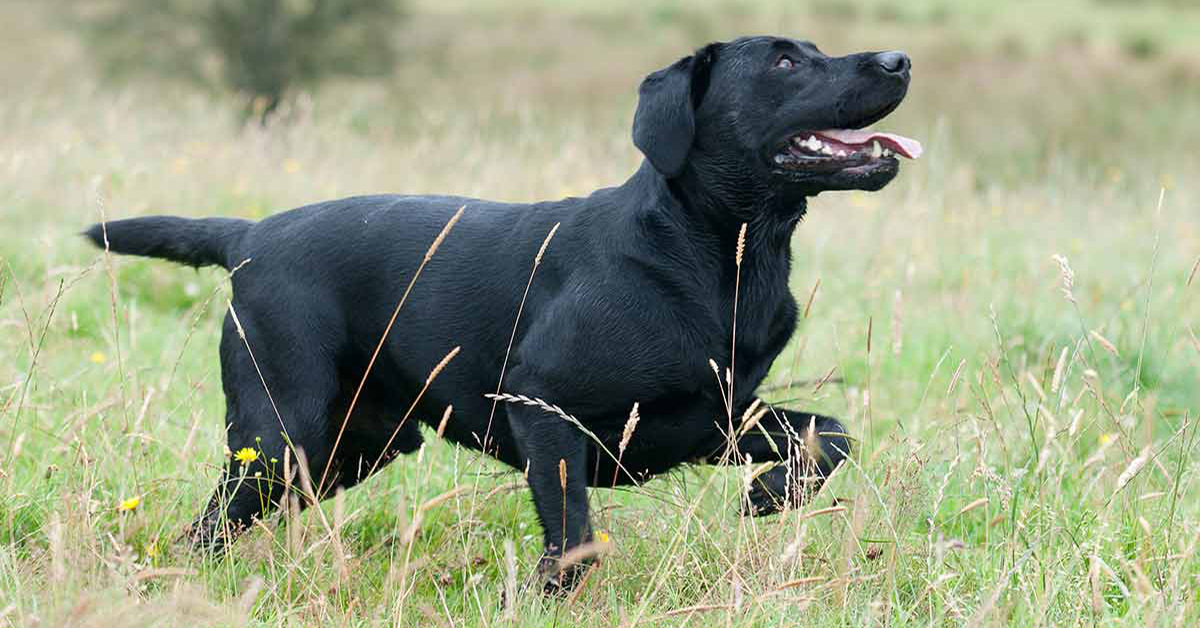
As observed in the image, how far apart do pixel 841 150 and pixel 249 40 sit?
1540 cm

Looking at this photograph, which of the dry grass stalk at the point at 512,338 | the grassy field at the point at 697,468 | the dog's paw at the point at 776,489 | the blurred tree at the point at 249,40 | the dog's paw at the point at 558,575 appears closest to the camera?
the grassy field at the point at 697,468

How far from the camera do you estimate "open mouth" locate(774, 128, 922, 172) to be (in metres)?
3.32

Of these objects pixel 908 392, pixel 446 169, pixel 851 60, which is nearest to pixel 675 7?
pixel 446 169

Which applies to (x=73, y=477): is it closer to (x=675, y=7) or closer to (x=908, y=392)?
(x=908, y=392)

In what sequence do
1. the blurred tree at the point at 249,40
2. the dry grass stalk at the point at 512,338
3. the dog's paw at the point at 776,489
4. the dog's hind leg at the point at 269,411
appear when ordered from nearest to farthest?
the dog's paw at the point at 776,489
the dry grass stalk at the point at 512,338
the dog's hind leg at the point at 269,411
the blurred tree at the point at 249,40

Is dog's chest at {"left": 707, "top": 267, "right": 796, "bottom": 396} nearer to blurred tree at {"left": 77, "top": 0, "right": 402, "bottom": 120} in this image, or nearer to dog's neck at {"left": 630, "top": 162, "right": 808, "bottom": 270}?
dog's neck at {"left": 630, "top": 162, "right": 808, "bottom": 270}

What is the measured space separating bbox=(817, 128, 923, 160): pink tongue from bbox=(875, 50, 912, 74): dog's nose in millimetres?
168

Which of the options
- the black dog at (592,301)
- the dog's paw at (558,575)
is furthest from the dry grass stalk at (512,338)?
the dog's paw at (558,575)

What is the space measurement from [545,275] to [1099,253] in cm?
536

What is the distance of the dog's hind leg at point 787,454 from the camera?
326 centimetres

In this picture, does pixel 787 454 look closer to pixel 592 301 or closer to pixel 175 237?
pixel 592 301

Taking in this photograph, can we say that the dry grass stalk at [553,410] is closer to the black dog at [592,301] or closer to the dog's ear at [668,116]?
the black dog at [592,301]

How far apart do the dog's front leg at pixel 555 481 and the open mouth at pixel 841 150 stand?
928 mm

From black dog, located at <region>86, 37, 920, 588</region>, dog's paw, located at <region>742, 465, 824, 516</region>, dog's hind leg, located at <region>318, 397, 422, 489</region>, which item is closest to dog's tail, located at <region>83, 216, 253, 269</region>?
black dog, located at <region>86, 37, 920, 588</region>
